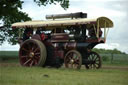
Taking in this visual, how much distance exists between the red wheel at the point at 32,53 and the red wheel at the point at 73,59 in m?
1.61

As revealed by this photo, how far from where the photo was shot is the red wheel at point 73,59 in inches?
835

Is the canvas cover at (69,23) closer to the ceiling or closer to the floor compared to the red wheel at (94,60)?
closer to the ceiling

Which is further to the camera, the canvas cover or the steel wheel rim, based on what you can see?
the steel wheel rim

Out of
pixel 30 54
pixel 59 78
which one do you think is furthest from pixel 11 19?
pixel 59 78

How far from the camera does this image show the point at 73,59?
2144 cm

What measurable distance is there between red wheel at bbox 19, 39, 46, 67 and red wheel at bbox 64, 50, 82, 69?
5.27 feet

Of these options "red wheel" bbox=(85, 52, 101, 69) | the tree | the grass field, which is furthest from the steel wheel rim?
the tree

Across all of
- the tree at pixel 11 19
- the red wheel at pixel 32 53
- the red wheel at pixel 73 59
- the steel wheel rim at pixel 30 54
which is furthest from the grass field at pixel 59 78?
the tree at pixel 11 19

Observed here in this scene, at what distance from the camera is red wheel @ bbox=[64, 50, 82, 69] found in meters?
21.2

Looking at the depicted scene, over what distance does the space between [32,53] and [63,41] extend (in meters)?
2.05

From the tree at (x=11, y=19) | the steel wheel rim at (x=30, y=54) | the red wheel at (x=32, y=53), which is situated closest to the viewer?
the red wheel at (x=32, y=53)

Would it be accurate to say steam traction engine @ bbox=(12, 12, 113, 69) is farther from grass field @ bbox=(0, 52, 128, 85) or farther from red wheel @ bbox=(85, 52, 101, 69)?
grass field @ bbox=(0, 52, 128, 85)

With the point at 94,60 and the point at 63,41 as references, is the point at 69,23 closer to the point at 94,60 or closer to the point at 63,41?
the point at 63,41

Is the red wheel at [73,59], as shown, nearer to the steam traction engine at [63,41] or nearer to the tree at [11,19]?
the steam traction engine at [63,41]
